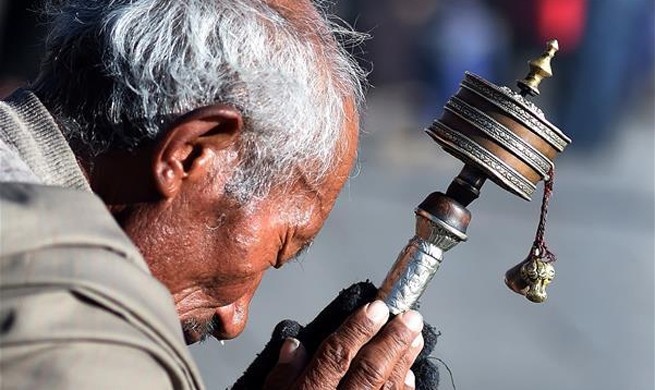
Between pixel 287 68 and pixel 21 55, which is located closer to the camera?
pixel 287 68

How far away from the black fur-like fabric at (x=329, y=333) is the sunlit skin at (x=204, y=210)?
129 millimetres

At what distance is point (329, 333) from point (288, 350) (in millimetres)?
86

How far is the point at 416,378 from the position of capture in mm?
2471

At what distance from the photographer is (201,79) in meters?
2.15

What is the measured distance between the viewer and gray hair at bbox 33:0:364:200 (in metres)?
2.16

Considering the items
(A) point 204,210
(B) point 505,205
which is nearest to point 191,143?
(A) point 204,210

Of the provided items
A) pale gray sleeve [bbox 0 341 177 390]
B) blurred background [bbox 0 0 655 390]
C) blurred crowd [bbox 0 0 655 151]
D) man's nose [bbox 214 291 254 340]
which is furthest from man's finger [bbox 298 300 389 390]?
blurred crowd [bbox 0 0 655 151]

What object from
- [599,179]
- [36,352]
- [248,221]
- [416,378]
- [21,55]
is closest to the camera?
[36,352]

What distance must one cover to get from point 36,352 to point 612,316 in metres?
5.65

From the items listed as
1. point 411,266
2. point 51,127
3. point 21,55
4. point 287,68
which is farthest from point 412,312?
point 21,55

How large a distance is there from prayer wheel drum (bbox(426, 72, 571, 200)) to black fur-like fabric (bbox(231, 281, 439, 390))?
1.09 feet

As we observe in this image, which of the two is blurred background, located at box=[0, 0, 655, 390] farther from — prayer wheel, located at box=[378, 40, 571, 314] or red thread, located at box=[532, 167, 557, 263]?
prayer wheel, located at box=[378, 40, 571, 314]

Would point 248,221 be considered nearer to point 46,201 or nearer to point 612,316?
point 46,201

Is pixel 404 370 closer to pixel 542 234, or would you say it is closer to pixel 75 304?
pixel 542 234
